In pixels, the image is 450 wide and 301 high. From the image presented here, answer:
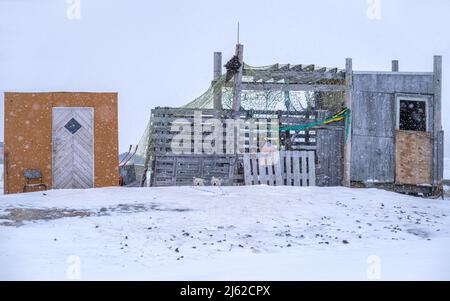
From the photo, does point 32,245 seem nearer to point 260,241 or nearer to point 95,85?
point 260,241

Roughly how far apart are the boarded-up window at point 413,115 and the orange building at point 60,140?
32.9 ft

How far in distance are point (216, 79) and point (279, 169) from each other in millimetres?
4758

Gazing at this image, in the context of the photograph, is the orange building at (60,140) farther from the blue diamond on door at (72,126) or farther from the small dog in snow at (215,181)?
the small dog in snow at (215,181)

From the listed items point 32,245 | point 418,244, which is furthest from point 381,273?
point 32,245

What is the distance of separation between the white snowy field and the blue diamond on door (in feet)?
8.38

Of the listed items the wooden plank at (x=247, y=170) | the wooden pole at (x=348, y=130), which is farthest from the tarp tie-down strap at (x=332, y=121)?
the wooden plank at (x=247, y=170)

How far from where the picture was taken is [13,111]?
41.0ft

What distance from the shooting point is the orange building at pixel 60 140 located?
Result: 1248cm

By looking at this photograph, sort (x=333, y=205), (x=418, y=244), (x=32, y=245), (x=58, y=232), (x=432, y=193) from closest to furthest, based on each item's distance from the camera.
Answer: (x=32, y=245) → (x=418, y=244) → (x=58, y=232) → (x=333, y=205) → (x=432, y=193)

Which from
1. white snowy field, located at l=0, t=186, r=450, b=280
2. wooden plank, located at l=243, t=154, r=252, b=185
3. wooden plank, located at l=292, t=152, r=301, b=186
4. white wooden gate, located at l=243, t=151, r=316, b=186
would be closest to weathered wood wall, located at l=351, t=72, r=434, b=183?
white wooden gate, located at l=243, t=151, r=316, b=186

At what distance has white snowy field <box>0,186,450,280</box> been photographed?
439 cm

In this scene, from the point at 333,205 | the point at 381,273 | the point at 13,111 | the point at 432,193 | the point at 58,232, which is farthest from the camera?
the point at 432,193

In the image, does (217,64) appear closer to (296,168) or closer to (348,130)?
(296,168)

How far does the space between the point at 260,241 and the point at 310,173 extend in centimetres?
737
